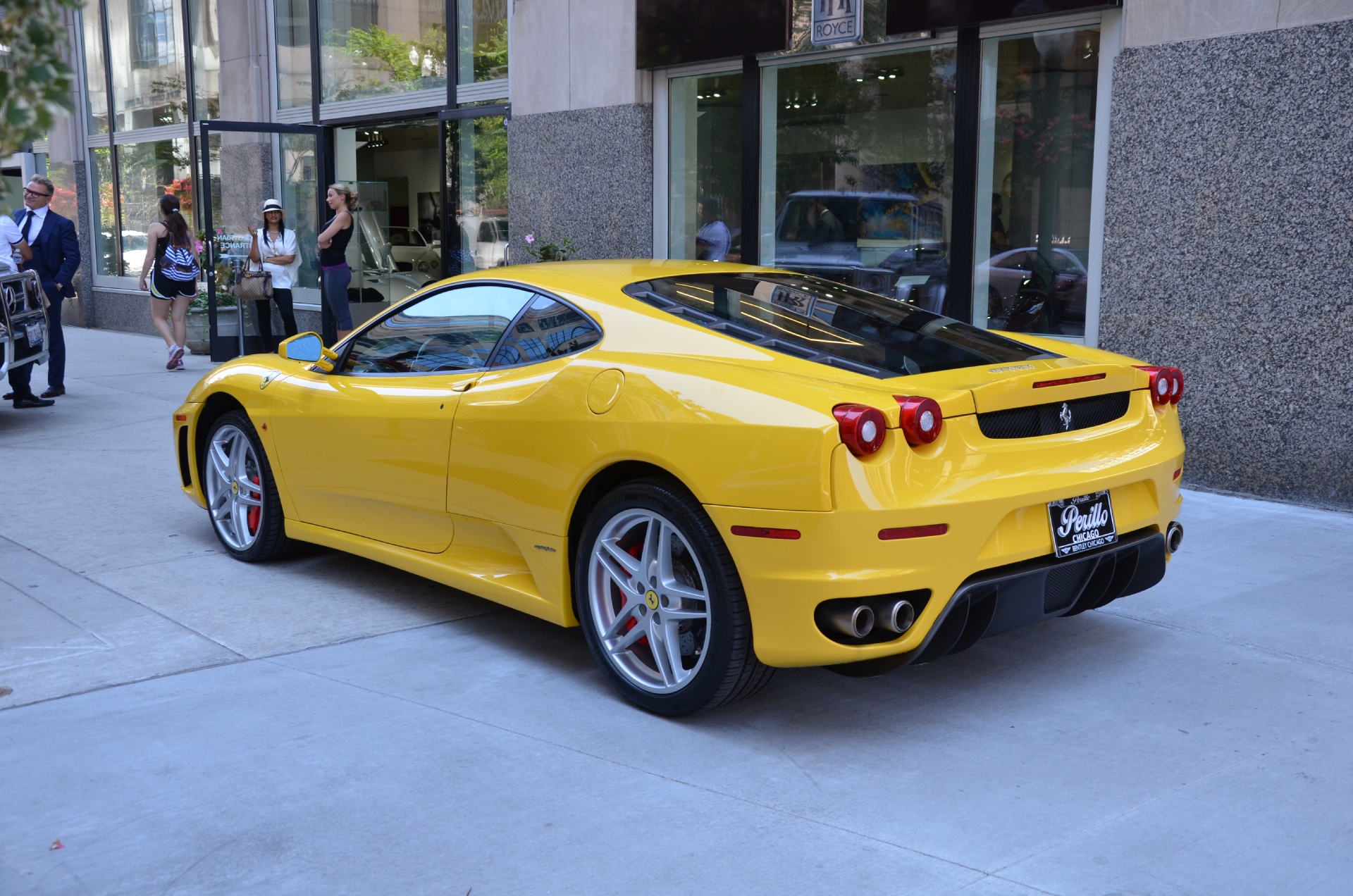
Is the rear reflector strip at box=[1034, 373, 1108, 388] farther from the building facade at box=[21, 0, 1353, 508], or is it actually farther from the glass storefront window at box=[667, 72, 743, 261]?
the glass storefront window at box=[667, 72, 743, 261]

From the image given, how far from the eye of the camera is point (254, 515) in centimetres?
577

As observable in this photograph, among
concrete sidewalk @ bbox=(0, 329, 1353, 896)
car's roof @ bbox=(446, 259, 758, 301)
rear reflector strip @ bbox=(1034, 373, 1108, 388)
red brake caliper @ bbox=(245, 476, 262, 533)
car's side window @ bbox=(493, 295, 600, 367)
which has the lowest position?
concrete sidewalk @ bbox=(0, 329, 1353, 896)

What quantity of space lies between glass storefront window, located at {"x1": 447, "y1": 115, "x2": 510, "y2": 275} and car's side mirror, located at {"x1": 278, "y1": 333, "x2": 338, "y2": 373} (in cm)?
737

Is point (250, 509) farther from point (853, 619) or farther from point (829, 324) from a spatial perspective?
point (853, 619)

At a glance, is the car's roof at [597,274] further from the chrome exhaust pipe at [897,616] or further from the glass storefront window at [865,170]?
the glass storefront window at [865,170]

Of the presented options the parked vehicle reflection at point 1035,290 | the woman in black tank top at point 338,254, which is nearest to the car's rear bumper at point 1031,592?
the parked vehicle reflection at point 1035,290

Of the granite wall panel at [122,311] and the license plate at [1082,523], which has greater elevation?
the license plate at [1082,523]

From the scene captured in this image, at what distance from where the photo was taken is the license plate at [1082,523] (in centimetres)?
379

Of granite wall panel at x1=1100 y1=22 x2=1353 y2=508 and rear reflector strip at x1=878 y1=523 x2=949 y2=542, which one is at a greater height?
granite wall panel at x1=1100 y1=22 x2=1353 y2=508

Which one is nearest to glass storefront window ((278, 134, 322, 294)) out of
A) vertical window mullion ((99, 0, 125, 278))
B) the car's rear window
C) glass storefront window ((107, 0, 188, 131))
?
glass storefront window ((107, 0, 188, 131))

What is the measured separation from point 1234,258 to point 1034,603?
166 inches

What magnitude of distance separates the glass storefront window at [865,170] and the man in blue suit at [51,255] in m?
6.23

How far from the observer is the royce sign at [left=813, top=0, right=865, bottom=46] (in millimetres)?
9117

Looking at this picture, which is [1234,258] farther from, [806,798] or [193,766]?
[193,766]
